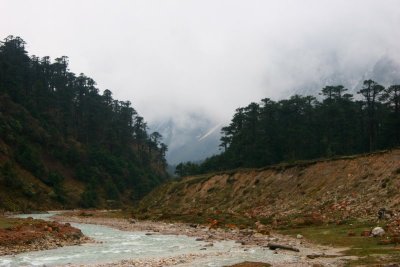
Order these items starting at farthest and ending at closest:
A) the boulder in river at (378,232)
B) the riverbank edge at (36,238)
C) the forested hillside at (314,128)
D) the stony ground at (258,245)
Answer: the forested hillside at (314,128) < the riverbank edge at (36,238) < the boulder in river at (378,232) < the stony ground at (258,245)

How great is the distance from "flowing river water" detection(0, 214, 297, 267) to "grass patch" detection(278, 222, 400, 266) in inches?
194

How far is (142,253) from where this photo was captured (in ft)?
123

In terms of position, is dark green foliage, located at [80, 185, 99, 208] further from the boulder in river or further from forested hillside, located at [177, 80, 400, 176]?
the boulder in river

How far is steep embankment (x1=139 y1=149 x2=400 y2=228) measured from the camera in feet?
173

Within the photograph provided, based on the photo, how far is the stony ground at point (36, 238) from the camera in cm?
3897

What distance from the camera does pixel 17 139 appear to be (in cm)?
12950

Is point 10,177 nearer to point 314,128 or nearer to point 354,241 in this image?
point 314,128

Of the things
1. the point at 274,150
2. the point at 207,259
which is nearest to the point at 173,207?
the point at 274,150

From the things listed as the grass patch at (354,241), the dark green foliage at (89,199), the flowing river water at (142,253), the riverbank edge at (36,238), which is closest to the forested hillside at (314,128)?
the dark green foliage at (89,199)

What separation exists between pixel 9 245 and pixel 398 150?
51086 mm

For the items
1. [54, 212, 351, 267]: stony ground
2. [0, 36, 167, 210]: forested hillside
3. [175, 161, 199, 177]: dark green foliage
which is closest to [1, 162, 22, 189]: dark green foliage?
[0, 36, 167, 210]: forested hillside

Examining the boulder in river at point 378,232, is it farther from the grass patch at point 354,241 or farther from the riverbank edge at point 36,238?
the riverbank edge at point 36,238

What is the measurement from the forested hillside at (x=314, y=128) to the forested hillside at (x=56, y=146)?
44018mm

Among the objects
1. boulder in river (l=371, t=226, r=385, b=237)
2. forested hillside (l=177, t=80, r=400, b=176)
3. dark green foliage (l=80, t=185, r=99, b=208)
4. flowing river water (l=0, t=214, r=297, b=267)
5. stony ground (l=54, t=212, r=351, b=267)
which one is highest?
forested hillside (l=177, t=80, r=400, b=176)
